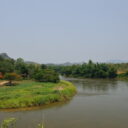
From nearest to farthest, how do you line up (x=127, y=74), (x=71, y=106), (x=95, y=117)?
(x=95, y=117) → (x=71, y=106) → (x=127, y=74)

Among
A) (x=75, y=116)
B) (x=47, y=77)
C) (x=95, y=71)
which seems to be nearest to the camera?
(x=75, y=116)

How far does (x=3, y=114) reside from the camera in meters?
17.8

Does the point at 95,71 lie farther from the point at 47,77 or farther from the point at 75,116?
the point at 75,116

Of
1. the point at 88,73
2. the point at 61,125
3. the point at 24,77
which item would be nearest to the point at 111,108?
the point at 61,125

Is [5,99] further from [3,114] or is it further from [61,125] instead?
[61,125]

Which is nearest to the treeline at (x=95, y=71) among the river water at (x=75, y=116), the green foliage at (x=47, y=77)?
the green foliage at (x=47, y=77)

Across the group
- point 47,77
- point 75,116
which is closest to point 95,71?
point 47,77

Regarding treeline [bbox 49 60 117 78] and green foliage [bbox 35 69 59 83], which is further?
treeline [bbox 49 60 117 78]

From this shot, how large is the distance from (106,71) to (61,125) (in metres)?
49.9

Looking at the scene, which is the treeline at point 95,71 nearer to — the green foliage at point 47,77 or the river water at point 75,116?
the green foliage at point 47,77

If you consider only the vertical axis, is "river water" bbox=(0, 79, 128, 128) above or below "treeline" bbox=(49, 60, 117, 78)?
below

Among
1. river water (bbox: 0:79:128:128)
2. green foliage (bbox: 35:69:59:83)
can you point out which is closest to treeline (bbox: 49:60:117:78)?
green foliage (bbox: 35:69:59:83)

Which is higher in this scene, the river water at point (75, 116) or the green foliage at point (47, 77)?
the green foliage at point (47, 77)

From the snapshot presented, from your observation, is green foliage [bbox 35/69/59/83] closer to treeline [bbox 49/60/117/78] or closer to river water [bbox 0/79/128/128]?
river water [bbox 0/79/128/128]
